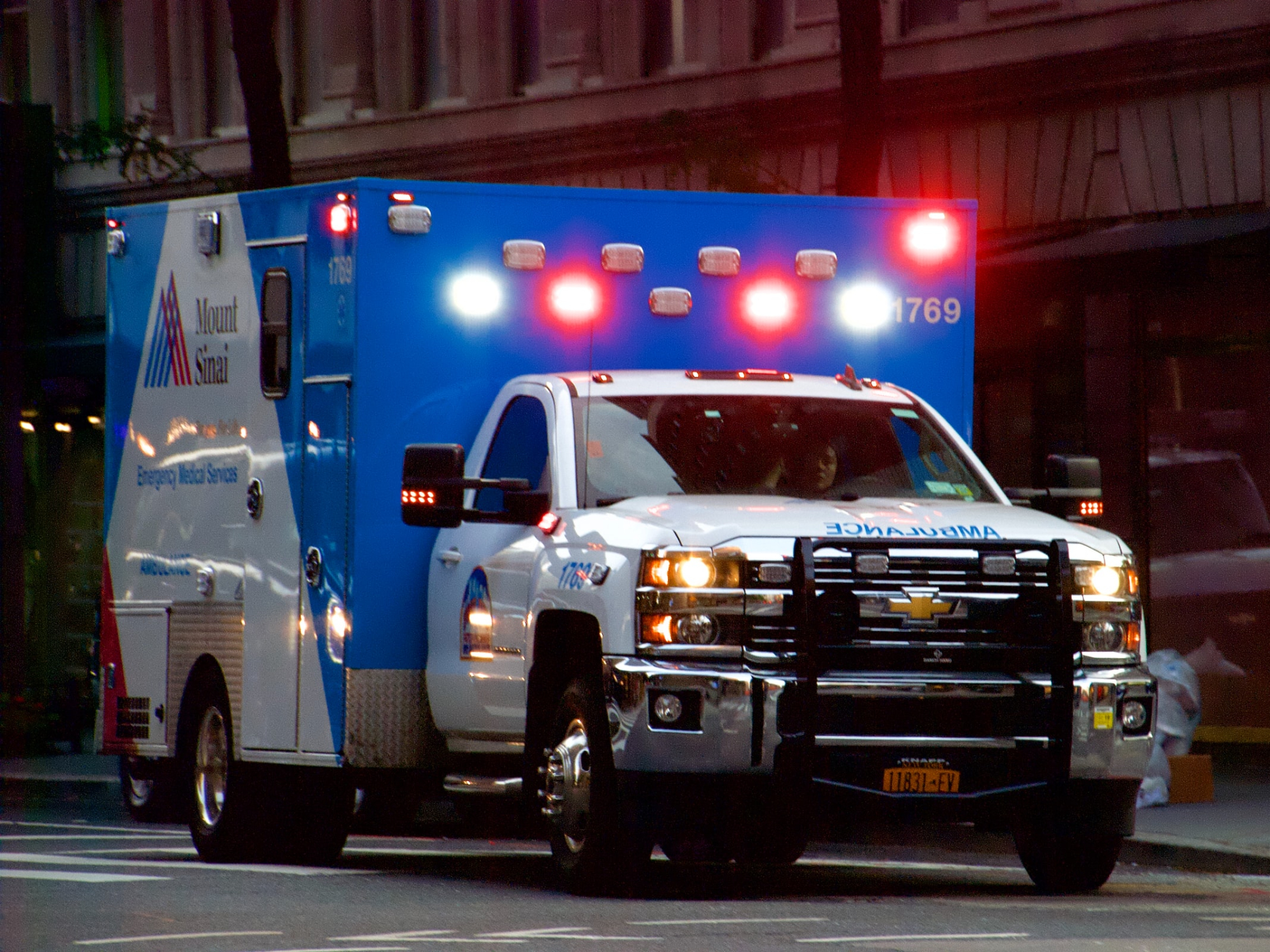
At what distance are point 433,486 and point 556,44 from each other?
16.4 m

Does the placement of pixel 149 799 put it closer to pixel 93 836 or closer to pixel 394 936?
pixel 93 836

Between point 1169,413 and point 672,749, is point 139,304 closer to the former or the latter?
point 672,749

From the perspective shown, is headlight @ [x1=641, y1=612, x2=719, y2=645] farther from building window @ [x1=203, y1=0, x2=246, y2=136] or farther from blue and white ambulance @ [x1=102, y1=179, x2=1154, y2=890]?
building window @ [x1=203, y1=0, x2=246, y2=136]

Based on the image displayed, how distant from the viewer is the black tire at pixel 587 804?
9648 mm

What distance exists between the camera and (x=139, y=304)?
13562 millimetres

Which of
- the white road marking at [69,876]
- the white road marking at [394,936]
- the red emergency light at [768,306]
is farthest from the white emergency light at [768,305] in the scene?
the white road marking at [394,936]

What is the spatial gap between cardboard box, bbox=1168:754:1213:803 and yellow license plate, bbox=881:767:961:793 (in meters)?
6.27

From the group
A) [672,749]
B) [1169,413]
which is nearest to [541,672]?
[672,749]

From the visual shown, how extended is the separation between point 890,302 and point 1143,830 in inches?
139

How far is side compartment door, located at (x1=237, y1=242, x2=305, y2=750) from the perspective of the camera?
1171cm

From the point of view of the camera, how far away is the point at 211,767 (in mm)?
12641

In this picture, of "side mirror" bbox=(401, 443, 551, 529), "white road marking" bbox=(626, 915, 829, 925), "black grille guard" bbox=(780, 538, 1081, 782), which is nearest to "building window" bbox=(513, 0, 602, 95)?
"side mirror" bbox=(401, 443, 551, 529)

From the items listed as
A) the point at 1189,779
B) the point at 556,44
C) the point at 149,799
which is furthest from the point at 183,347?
the point at 556,44

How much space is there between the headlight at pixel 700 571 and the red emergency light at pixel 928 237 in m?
3.27
